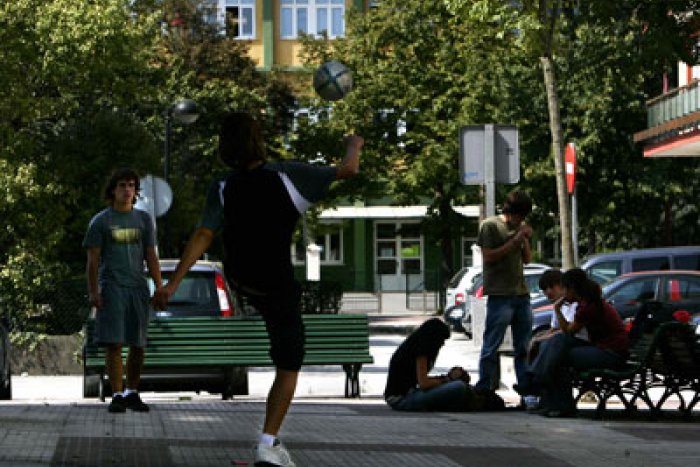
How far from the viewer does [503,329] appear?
14961 millimetres

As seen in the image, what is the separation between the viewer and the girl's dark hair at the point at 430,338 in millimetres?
14227

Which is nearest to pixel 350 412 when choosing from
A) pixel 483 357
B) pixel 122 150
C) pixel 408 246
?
pixel 483 357

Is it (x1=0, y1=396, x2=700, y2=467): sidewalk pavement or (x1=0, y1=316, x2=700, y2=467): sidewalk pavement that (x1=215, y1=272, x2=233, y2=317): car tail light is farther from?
(x1=0, y1=396, x2=700, y2=467): sidewalk pavement

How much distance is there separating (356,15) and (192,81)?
5566 mm

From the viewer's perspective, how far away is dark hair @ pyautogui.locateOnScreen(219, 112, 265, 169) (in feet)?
29.7

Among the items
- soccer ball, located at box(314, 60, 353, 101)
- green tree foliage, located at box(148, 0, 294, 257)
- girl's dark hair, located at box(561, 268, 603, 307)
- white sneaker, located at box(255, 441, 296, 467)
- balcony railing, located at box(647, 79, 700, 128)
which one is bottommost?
white sneaker, located at box(255, 441, 296, 467)

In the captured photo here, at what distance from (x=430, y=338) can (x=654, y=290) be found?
1370cm

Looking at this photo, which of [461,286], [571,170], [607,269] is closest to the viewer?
[571,170]

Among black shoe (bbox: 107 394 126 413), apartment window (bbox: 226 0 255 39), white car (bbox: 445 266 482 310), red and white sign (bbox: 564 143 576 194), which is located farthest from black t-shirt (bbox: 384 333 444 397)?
apartment window (bbox: 226 0 255 39)

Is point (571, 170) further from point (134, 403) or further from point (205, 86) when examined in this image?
point (205, 86)

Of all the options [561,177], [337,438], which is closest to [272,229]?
[337,438]

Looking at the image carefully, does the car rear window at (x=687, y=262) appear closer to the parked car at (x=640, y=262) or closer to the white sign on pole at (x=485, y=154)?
the parked car at (x=640, y=262)

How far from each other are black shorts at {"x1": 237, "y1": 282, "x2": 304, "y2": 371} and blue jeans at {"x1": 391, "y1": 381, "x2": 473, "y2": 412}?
5.31 metres

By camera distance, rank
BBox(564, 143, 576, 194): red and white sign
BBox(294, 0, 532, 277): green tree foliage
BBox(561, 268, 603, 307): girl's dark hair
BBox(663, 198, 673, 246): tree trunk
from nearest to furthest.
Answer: BBox(561, 268, 603, 307): girl's dark hair, BBox(564, 143, 576, 194): red and white sign, BBox(294, 0, 532, 277): green tree foliage, BBox(663, 198, 673, 246): tree trunk
